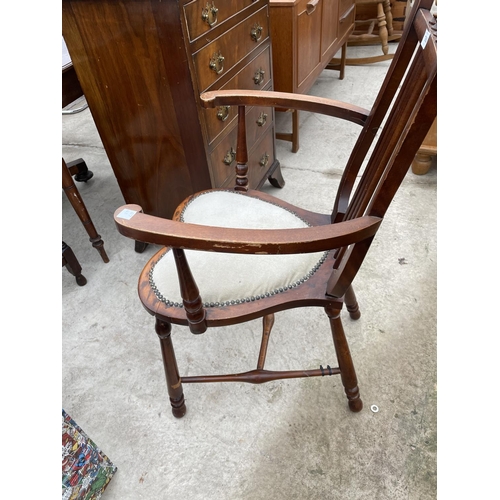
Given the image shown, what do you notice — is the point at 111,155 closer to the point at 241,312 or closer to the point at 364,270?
the point at 241,312

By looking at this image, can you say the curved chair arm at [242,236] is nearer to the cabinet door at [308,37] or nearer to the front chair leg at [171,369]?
the front chair leg at [171,369]

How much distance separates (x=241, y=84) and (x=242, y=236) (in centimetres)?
112

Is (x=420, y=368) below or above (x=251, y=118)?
below

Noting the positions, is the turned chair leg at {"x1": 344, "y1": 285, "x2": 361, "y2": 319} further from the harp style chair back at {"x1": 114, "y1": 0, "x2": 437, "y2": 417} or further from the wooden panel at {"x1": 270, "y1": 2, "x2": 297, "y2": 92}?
the wooden panel at {"x1": 270, "y1": 2, "x2": 297, "y2": 92}

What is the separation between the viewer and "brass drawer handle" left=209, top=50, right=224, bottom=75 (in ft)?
4.61

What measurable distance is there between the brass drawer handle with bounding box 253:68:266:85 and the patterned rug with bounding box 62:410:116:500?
1.52 m

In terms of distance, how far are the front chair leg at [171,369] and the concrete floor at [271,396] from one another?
7 cm

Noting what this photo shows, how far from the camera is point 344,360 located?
121 cm

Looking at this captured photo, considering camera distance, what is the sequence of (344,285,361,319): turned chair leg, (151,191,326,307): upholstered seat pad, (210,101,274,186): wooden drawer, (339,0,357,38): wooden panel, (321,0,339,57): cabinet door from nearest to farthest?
(151,191,326,307): upholstered seat pad, (344,285,361,319): turned chair leg, (210,101,274,186): wooden drawer, (321,0,339,57): cabinet door, (339,0,357,38): wooden panel

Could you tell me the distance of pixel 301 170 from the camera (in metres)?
2.55

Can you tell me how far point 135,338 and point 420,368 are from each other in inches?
45.2

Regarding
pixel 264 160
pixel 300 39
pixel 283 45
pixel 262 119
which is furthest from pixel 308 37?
pixel 264 160

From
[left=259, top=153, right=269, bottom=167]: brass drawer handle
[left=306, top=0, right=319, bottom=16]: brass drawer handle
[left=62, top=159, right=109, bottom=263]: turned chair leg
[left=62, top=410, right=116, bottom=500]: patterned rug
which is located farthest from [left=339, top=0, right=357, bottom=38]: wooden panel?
[left=62, top=410, right=116, bottom=500]: patterned rug

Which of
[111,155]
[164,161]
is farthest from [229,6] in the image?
[111,155]
